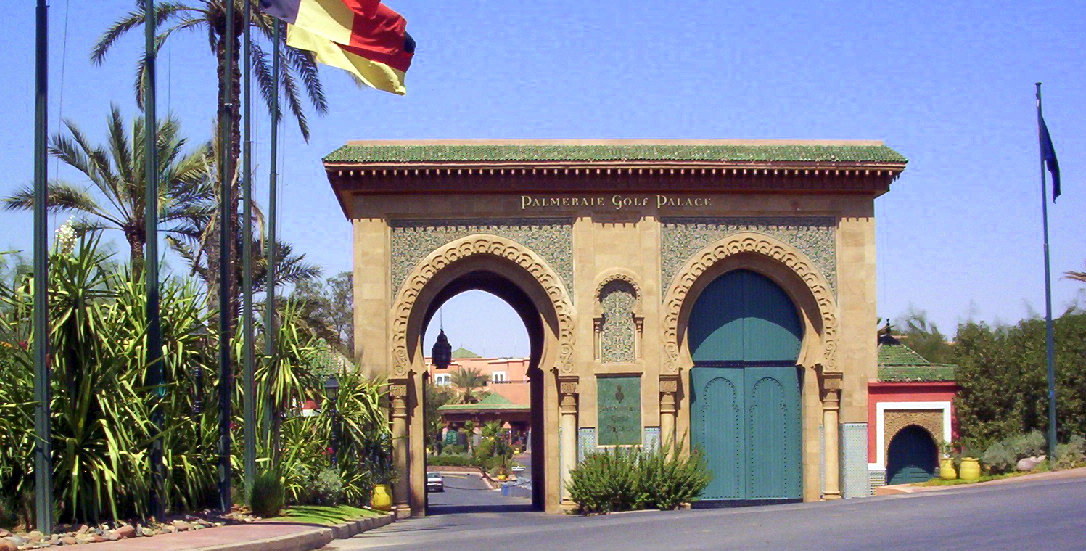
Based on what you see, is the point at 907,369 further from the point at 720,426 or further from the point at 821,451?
the point at 720,426

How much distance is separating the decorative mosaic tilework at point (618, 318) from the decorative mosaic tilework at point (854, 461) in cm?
506

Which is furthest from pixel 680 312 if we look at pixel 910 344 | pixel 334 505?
pixel 910 344

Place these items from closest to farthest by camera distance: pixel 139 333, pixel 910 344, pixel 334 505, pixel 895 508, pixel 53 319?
1. pixel 53 319
2. pixel 139 333
3. pixel 895 508
4. pixel 334 505
5. pixel 910 344

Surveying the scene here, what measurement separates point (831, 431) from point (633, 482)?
513cm

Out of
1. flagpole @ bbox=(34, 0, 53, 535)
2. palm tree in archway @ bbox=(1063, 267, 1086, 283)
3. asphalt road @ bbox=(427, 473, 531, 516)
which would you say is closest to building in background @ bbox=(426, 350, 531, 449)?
asphalt road @ bbox=(427, 473, 531, 516)

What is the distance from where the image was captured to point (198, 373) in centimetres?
1975

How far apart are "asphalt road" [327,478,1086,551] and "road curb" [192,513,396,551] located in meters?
0.24

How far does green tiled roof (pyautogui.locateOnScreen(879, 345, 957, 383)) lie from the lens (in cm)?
Result: 2923

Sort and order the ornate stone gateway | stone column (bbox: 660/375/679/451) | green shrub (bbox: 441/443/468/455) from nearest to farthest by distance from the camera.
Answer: stone column (bbox: 660/375/679/451) < the ornate stone gateway < green shrub (bbox: 441/443/468/455)

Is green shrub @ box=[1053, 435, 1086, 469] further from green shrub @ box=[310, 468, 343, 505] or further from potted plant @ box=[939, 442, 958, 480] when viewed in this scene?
green shrub @ box=[310, 468, 343, 505]

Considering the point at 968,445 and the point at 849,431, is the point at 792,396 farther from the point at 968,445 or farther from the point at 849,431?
the point at 968,445

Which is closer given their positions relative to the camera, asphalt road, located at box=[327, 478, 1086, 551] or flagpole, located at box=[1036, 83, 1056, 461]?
asphalt road, located at box=[327, 478, 1086, 551]

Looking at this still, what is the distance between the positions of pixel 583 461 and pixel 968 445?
8780 millimetres

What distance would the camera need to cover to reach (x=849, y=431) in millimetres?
29156
